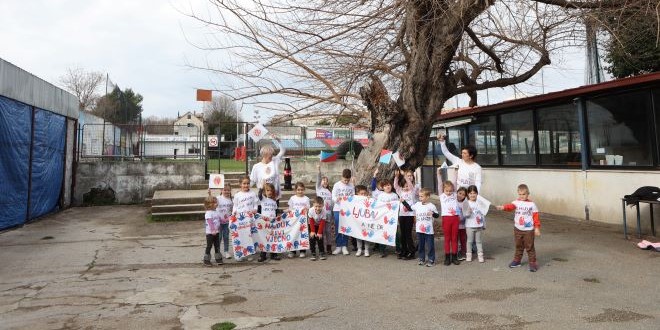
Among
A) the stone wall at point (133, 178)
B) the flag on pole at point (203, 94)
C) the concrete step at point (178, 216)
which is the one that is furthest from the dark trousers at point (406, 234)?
the stone wall at point (133, 178)

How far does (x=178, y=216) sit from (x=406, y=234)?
7748mm

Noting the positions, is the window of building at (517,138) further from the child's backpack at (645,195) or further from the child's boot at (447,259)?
the child's boot at (447,259)

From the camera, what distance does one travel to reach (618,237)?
891 centimetres

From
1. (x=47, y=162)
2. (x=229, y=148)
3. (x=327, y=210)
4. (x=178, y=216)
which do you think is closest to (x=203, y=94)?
(x=327, y=210)

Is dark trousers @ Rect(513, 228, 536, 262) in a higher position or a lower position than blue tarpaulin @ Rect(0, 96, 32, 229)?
lower

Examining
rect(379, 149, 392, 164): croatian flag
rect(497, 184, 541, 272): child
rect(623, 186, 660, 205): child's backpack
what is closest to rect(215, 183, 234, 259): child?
rect(379, 149, 392, 164): croatian flag

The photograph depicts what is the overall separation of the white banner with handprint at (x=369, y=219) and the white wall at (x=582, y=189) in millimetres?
6043

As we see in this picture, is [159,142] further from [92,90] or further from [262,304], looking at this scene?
[92,90]

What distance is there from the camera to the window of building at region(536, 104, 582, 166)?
1148 centimetres

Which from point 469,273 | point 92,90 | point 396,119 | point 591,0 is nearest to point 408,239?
point 469,273

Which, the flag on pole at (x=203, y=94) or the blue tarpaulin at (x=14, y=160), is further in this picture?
the blue tarpaulin at (x=14, y=160)

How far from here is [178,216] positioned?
12.7 metres

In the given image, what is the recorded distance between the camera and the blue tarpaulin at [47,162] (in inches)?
477

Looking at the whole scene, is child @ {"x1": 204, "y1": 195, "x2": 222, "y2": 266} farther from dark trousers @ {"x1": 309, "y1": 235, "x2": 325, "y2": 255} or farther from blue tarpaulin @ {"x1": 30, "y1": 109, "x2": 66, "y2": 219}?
blue tarpaulin @ {"x1": 30, "y1": 109, "x2": 66, "y2": 219}
